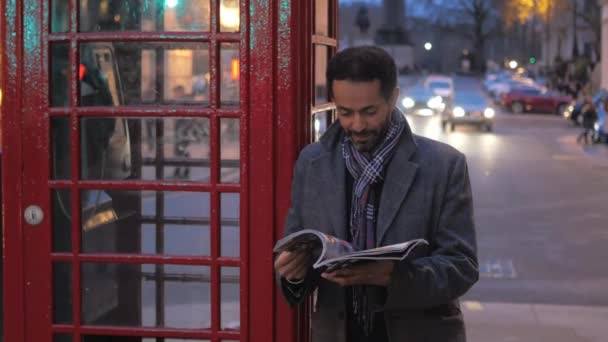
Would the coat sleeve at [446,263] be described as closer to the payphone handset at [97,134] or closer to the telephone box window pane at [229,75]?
the telephone box window pane at [229,75]

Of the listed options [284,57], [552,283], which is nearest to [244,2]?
[284,57]

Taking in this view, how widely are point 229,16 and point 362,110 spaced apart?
107cm

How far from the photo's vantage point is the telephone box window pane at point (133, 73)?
395cm

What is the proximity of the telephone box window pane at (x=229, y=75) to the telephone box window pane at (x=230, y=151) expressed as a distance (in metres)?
0.08

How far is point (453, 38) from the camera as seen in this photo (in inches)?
5320

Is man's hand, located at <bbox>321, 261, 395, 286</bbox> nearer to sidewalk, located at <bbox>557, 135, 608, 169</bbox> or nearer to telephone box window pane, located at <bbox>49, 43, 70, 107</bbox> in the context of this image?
telephone box window pane, located at <bbox>49, 43, 70, 107</bbox>

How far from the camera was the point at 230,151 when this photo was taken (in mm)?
3930

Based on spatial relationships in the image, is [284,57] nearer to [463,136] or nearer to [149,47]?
[149,47]

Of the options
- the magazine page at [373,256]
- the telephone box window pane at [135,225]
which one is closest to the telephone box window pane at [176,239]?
the telephone box window pane at [135,225]

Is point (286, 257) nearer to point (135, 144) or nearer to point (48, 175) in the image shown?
point (135, 144)

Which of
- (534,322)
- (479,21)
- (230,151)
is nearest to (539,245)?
(534,322)

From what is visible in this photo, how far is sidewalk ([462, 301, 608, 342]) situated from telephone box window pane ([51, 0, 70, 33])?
181 inches

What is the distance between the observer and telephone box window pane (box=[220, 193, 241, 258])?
12.7 feet

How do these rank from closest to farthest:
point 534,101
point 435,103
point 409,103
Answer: point 409,103 < point 435,103 < point 534,101
